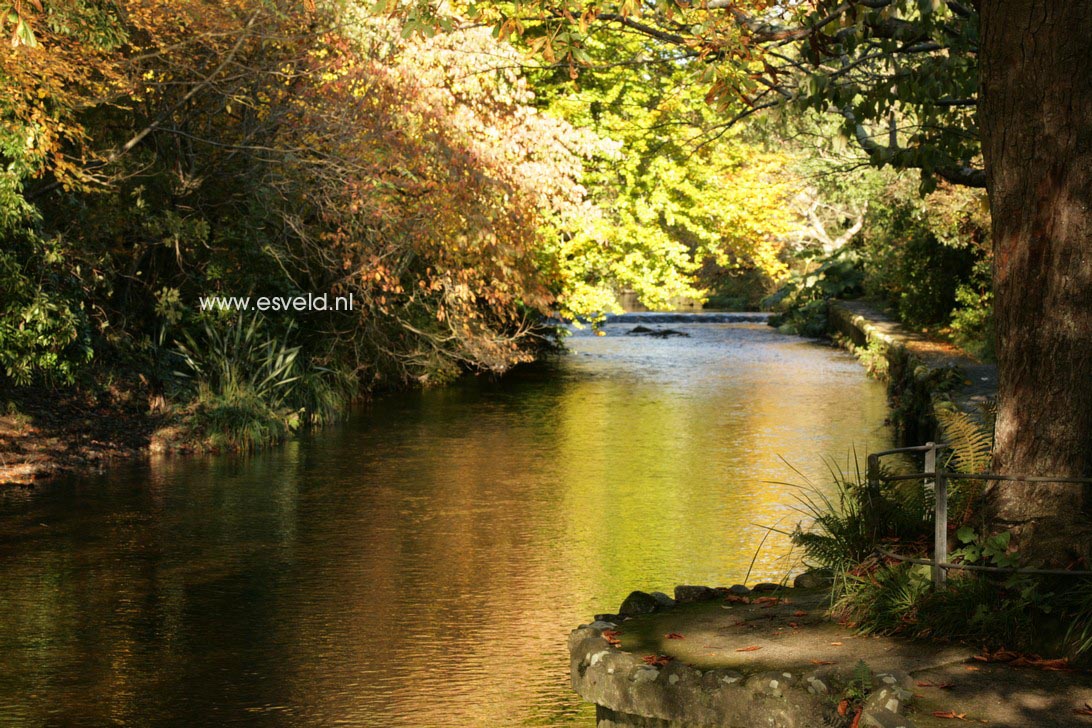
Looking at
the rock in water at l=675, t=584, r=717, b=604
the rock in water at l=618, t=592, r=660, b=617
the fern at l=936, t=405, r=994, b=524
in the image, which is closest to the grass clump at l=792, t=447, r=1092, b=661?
the fern at l=936, t=405, r=994, b=524

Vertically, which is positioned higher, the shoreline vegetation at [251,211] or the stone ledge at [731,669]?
the shoreline vegetation at [251,211]

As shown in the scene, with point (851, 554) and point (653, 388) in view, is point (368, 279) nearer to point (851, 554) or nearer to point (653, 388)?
point (653, 388)

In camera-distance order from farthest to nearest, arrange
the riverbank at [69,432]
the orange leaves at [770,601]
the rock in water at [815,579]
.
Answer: the riverbank at [69,432] → the rock in water at [815,579] → the orange leaves at [770,601]

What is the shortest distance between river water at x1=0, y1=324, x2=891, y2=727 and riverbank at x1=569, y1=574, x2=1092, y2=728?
81cm

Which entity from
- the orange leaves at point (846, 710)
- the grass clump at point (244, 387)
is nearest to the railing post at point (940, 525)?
the orange leaves at point (846, 710)

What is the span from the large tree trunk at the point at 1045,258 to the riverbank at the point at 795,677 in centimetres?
103

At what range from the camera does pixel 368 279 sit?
61.9 feet

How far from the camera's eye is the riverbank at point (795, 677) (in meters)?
5.59

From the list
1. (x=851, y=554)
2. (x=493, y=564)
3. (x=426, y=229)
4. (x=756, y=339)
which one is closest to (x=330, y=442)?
(x=426, y=229)

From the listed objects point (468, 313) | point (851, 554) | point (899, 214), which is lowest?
point (851, 554)

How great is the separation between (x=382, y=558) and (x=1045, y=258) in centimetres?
610

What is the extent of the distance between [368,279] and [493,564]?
8.74 m

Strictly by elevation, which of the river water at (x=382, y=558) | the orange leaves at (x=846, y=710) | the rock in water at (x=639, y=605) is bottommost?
the river water at (x=382, y=558)

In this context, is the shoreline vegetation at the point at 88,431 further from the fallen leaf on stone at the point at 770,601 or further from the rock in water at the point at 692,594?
the fallen leaf on stone at the point at 770,601
